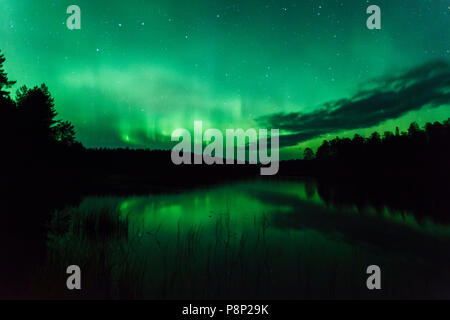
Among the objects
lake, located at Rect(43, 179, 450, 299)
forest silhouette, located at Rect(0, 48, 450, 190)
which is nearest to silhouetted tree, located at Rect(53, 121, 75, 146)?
forest silhouette, located at Rect(0, 48, 450, 190)

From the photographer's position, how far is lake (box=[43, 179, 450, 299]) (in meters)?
5.16

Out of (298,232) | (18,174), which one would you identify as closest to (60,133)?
(18,174)

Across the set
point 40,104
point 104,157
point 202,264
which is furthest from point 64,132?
point 202,264

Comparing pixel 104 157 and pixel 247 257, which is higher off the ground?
pixel 104 157

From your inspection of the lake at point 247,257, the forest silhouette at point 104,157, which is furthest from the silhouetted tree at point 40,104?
the lake at point 247,257

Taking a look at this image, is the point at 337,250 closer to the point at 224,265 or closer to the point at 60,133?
the point at 224,265

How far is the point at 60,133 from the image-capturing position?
125 feet

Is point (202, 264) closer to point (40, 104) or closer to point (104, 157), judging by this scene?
point (40, 104)

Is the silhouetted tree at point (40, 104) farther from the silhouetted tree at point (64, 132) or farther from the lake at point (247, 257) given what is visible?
the lake at point (247, 257)

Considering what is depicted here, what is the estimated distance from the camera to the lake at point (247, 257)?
5.16m

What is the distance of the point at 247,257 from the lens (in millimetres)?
7113

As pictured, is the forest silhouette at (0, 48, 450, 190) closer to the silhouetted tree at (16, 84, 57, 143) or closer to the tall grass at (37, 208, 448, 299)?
the silhouetted tree at (16, 84, 57, 143)

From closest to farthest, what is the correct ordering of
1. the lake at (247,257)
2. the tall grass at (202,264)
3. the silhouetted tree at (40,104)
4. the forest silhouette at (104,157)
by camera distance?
the tall grass at (202,264) < the lake at (247,257) < the forest silhouette at (104,157) < the silhouetted tree at (40,104)
